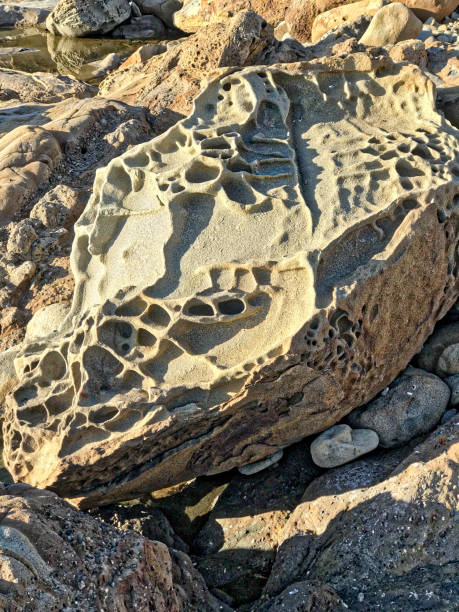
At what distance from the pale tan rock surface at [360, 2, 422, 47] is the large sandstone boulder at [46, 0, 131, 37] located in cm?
958

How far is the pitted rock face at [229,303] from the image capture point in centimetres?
414

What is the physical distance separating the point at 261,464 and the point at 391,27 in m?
6.15

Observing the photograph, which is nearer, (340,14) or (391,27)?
(391,27)

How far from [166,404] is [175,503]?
3.47 ft

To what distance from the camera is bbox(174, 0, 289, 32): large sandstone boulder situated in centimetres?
1064

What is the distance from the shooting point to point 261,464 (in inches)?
183

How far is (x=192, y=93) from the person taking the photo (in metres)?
8.06

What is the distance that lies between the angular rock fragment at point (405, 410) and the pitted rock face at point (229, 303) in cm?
14

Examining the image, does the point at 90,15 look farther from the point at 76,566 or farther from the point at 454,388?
the point at 76,566

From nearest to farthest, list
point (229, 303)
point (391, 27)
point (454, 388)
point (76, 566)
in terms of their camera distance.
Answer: point (76, 566)
point (229, 303)
point (454, 388)
point (391, 27)

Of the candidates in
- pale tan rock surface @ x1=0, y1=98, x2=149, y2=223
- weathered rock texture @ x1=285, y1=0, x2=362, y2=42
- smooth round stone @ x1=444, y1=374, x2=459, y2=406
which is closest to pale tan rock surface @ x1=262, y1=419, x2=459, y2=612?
smooth round stone @ x1=444, y1=374, x2=459, y2=406

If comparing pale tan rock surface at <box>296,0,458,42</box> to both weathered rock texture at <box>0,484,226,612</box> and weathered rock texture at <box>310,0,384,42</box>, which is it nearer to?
weathered rock texture at <box>310,0,384,42</box>

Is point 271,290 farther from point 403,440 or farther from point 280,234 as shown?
point 403,440

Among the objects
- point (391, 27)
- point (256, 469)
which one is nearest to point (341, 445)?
point (256, 469)
